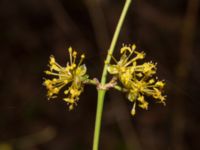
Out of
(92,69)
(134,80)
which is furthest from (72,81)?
(92,69)

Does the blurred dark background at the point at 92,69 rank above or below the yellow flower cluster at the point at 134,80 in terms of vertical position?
above

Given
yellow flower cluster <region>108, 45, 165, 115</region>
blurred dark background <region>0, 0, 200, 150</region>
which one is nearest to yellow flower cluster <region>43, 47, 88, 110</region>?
yellow flower cluster <region>108, 45, 165, 115</region>

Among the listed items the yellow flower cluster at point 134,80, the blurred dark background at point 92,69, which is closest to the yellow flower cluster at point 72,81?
the yellow flower cluster at point 134,80

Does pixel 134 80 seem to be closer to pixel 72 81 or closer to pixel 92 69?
pixel 72 81

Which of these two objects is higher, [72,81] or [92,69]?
[92,69]

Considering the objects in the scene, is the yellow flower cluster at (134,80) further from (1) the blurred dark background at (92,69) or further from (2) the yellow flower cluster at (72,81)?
(1) the blurred dark background at (92,69)

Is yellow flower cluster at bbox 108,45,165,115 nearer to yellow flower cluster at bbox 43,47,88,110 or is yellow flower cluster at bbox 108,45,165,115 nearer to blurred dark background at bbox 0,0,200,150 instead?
yellow flower cluster at bbox 43,47,88,110
